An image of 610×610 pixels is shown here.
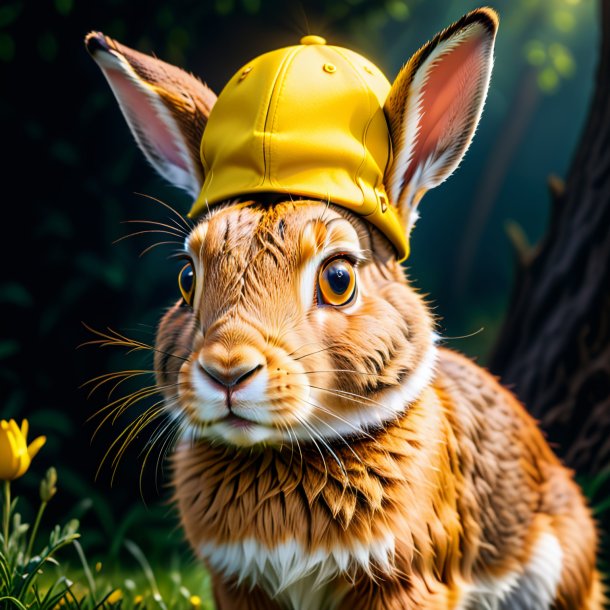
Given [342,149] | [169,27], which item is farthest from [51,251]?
[342,149]

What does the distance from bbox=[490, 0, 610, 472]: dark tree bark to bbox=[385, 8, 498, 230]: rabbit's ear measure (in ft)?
4.86

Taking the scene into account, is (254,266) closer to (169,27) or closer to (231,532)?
(231,532)

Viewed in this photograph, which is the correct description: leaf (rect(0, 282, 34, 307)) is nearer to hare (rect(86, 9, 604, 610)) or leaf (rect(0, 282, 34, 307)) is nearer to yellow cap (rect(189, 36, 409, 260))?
hare (rect(86, 9, 604, 610))

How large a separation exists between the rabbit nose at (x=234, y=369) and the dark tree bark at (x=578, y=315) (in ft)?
6.91

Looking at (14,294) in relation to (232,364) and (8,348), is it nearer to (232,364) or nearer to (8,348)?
(8,348)

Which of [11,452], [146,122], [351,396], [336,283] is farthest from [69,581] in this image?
[146,122]

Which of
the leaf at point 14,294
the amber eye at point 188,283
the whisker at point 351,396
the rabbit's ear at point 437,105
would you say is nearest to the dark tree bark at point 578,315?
the rabbit's ear at point 437,105

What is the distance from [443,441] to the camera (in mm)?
2258

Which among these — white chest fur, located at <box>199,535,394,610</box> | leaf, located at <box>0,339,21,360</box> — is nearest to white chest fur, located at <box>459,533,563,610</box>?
white chest fur, located at <box>199,535,394,610</box>

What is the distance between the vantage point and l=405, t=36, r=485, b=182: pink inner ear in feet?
7.16

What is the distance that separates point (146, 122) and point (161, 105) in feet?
0.39

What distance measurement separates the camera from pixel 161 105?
2.38 metres

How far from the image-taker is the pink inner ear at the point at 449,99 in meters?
2.18

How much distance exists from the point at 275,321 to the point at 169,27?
8.06 ft
